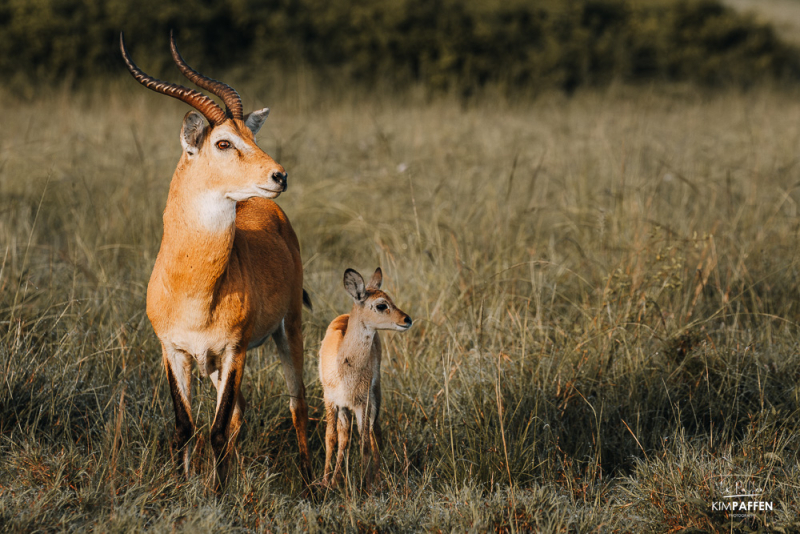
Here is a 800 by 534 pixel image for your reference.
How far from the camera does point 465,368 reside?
4.10 metres

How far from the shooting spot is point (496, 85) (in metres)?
15.2

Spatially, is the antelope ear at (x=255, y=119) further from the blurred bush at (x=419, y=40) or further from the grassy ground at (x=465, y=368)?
the blurred bush at (x=419, y=40)

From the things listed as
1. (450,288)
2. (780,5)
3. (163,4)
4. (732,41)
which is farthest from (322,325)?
(780,5)

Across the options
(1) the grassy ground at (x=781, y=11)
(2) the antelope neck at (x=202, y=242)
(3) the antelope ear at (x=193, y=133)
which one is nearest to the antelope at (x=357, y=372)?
(2) the antelope neck at (x=202, y=242)

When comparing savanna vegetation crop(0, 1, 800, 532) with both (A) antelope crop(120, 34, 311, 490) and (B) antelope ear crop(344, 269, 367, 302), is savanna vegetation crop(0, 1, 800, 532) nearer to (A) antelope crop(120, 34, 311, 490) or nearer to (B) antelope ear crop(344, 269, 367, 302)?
(A) antelope crop(120, 34, 311, 490)

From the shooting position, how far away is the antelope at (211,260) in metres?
2.88

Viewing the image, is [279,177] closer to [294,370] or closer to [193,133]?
[193,133]

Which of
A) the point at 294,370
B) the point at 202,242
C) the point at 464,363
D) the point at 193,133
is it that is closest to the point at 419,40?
the point at 464,363

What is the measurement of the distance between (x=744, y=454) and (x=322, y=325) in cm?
250

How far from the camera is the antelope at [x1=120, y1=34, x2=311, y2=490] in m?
2.88

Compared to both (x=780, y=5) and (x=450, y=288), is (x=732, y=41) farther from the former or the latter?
(x=780, y=5)

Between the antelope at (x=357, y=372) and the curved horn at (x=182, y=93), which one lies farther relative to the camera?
the antelope at (x=357, y=372)

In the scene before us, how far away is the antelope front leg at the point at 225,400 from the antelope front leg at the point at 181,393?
0.14 metres

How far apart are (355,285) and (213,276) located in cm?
70
